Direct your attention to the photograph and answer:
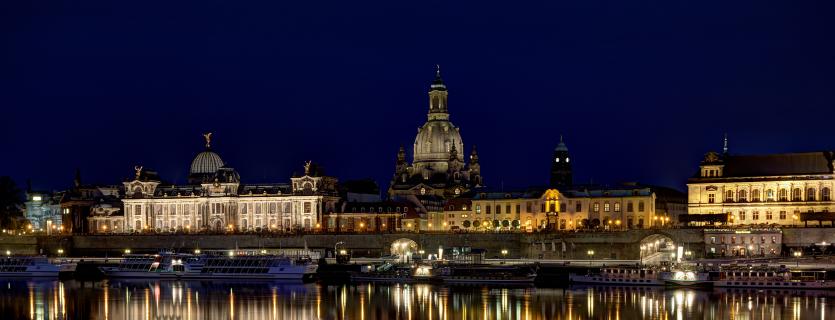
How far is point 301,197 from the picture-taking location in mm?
154375

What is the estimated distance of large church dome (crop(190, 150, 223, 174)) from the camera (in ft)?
584

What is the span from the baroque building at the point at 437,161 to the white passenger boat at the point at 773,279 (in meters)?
91.2

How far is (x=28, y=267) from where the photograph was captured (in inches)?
4545

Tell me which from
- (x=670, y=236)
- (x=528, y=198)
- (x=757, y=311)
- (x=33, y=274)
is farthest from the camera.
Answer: (x=528, y=198)

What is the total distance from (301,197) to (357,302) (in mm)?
71858

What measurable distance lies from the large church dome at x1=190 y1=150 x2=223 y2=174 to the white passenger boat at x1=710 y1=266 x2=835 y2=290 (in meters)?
97.7

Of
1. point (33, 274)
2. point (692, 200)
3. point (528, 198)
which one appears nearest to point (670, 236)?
point (692, 200)

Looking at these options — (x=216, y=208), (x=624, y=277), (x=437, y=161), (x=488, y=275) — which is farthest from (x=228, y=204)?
(x=624, y=277)

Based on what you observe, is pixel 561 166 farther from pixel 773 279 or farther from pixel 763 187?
pixel 773 279

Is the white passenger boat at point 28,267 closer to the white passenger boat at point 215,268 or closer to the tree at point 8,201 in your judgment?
the white passenger boat at point 215,268

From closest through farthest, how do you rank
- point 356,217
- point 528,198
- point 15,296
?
point 15,296
point 528,198
point 356,217

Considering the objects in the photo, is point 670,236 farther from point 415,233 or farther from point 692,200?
point 415,233

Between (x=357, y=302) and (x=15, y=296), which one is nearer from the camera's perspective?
(x=357, y=302)

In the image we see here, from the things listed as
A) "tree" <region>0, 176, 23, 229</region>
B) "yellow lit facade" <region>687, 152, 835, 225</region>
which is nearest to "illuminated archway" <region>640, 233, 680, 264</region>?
"yellow lit facade" <region>687, 152, 835, 225</region>
